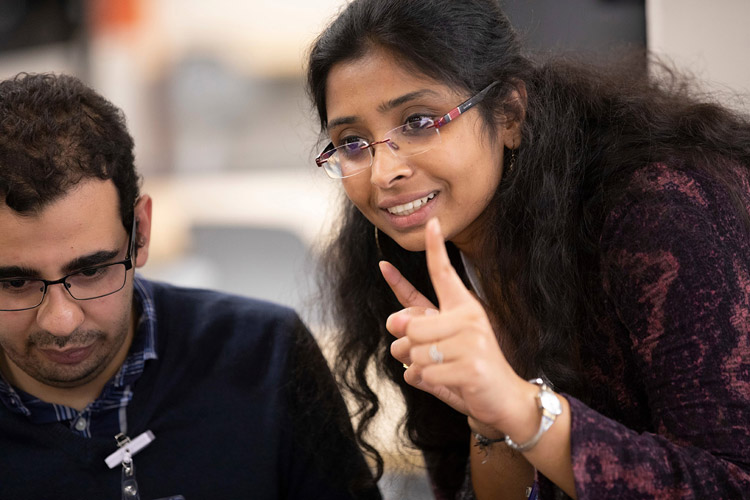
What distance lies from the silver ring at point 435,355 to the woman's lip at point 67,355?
827 mm

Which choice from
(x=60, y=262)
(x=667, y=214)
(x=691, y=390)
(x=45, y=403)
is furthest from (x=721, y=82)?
(x=45, y=403)

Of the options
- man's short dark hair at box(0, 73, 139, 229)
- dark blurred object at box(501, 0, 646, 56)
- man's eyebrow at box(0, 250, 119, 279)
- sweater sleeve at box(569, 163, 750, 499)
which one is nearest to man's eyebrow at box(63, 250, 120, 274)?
man's eyebrow at box(0, 250, 119, 279)

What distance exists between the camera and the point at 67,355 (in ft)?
5.41

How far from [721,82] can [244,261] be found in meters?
2.83

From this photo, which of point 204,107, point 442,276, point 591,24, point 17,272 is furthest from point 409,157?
point 204,107

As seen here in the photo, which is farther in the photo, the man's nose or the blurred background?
the blurred background

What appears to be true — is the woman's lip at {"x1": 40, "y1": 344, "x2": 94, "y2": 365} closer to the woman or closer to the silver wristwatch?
the woman

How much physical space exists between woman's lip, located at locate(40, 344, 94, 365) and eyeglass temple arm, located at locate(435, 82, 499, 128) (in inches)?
32.5

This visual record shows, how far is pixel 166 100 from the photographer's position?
169 inches

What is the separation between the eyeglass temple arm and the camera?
1.45 m

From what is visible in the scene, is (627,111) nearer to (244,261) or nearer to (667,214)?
(667,214)

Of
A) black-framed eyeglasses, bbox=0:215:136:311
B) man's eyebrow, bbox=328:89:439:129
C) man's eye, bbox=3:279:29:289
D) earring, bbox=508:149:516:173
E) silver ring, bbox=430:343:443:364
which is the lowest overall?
silver ring, bbox=430:343:443:364

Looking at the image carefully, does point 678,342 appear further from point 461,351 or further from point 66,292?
point 66,292

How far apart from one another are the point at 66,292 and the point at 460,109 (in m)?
0.82
